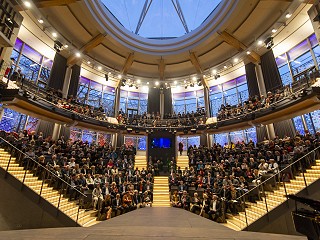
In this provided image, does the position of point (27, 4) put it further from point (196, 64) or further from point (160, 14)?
point (160, 14)

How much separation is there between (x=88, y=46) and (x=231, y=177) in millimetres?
12630

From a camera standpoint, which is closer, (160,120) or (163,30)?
(160,120)

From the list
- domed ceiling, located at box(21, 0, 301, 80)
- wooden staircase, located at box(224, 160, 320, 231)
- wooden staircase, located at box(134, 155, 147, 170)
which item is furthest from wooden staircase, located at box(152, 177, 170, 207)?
domed ceiling, located at box(21, 0, 301, 80)

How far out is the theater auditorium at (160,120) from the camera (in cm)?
475

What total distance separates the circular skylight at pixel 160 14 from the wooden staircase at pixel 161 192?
43.4 feet

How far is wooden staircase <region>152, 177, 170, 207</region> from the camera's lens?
847 centimetres

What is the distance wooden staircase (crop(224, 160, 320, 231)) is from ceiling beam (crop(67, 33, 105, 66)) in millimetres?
13213

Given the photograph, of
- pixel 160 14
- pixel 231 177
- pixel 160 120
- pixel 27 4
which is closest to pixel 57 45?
pixel 27 4

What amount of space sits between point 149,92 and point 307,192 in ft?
47.2

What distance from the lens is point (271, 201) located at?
5.36m

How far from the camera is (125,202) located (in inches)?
273

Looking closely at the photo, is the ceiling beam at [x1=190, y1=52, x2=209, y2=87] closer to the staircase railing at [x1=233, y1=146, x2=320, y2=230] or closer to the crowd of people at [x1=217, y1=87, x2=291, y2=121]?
the crowd of people at [x1=217, y1=87, x2=291, y2=121]

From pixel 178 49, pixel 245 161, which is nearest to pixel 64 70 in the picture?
pixel 178 49

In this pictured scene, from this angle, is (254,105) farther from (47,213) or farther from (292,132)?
(47,213)
